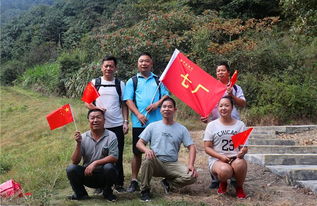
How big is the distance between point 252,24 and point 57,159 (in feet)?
29.2

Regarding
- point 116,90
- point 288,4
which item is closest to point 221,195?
point 116,90

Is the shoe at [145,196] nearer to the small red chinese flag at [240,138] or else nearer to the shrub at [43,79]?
the small red chinese flag at [240,138]

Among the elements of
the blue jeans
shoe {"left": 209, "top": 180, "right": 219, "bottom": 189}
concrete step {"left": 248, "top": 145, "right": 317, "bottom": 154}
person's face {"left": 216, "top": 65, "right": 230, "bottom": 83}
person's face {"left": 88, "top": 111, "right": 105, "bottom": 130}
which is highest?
person's face {"left": 216, "top": 65, "right": 230, "bottom": 83}

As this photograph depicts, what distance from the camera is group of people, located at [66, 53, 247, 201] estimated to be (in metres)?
4.32

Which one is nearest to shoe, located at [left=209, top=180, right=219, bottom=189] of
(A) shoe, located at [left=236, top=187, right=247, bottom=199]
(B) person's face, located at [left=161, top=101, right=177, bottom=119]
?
(A) shoe, located at [left=236, top=187, right=247, bottom=199]

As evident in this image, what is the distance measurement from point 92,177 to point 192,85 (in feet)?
5.72

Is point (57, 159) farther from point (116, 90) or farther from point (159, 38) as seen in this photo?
point (159, 38)

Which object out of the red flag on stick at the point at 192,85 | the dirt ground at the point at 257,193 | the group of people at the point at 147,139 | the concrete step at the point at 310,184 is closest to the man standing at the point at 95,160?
the group of people at the point at 147,139

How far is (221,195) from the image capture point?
4449 millimetres

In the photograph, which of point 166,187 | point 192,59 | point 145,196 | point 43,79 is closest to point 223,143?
point 166,187

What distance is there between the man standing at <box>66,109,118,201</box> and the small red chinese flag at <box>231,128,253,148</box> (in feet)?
4.37

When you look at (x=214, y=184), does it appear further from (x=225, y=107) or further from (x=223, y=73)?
(x=223, y=73)

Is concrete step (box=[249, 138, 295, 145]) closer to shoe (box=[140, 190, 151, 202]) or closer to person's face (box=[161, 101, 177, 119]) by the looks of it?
person's face (box=[161, 101, 177, 119])

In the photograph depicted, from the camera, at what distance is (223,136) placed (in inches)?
177
